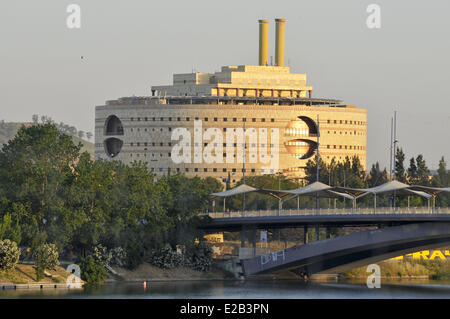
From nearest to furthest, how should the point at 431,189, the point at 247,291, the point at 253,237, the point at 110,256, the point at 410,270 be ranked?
the point at 247,291 < the point at 110,256 < the point at 431,189 < the point at 253,237 < the point at 410,270

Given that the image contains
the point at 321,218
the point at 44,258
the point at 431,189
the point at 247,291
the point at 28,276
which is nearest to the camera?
the point at 247,291

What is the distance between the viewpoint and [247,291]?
122688 millimetres

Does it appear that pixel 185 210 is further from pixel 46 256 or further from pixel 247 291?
pixel 46 256

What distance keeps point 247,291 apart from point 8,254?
22.5 metres

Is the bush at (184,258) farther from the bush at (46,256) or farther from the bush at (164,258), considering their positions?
the bush at (46,256)

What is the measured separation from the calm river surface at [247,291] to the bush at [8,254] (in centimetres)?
435

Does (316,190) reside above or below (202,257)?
above

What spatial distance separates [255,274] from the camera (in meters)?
141

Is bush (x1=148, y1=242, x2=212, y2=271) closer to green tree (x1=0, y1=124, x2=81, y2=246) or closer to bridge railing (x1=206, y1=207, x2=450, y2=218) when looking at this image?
bridge railing (x1=206, y1=207, x2=450, y2=218)

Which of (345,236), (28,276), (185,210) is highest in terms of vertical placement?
(185,210)

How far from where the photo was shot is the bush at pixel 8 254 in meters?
120

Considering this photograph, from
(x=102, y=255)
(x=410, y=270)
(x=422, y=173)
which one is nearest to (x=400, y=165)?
(x=422, y=173)

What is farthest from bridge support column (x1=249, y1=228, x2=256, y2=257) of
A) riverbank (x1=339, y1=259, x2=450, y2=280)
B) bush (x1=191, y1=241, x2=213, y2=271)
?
riverbank (x1=339, y1=259, x2=450, y2=280)
